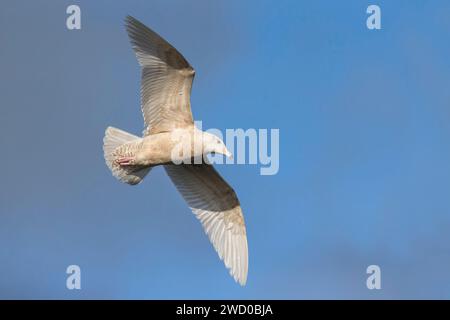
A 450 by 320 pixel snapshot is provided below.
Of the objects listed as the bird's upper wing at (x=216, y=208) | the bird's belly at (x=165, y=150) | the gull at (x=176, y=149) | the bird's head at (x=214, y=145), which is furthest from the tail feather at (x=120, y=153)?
the bird's head at (x=214, y=145)

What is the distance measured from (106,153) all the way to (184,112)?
1.36 metres

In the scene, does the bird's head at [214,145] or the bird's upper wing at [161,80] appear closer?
Result: the bird's head at [214,145]

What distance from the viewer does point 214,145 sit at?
12875mm

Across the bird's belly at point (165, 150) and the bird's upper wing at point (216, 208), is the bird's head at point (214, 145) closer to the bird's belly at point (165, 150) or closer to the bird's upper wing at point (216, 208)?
the bird's belly at point (165, 150)

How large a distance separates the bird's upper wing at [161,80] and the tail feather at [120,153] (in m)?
0.34

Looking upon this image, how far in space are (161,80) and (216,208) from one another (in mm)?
2174

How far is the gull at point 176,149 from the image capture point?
13008 millimetres

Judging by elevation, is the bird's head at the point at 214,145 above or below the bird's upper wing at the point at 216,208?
above

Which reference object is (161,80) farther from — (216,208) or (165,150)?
(216,208)

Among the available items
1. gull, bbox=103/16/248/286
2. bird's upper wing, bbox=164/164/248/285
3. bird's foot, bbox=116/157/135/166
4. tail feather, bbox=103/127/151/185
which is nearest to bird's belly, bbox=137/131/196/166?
gull, bbox=103/16/248/286

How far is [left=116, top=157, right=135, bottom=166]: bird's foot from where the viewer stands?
13.3m

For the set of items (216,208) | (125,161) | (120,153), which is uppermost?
(120,153)

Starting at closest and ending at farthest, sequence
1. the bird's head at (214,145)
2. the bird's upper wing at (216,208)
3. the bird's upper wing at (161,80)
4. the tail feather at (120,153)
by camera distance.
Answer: the bird's head at (214,145) → the bird's upper wing at (161,80) → the tail feather at (120,153) → the bird's upper wing at (216,208)

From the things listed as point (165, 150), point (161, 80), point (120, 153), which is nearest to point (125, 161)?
point (120, 153)
